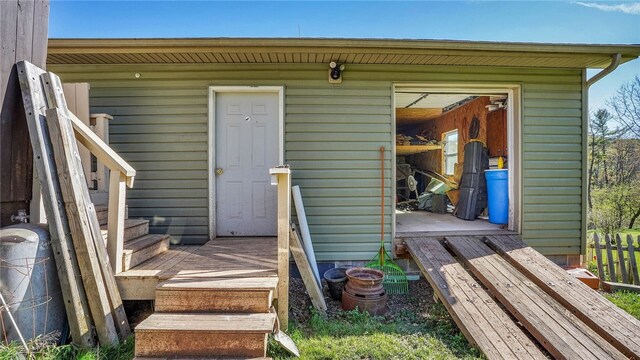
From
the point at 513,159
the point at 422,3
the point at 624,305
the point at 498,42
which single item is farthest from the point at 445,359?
the point at 422,3

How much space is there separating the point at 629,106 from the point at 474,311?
1504 cm

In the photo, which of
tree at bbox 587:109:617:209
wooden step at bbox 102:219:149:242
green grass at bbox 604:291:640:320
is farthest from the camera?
tree at bbox 587:109:617:209

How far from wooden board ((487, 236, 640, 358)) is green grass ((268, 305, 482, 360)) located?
1.01m

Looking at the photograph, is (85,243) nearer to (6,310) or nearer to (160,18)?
(6,310)

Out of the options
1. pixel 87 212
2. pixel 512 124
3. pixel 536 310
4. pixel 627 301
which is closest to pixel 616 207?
pixel 627 301

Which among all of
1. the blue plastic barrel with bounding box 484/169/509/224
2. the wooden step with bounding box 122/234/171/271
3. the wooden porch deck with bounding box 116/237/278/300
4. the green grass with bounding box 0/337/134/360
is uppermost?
the blue plastic barrel with bounding box 484/169/509/224

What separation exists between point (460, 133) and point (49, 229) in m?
6.77

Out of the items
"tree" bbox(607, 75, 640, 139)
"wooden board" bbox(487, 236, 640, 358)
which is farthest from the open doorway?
"tree" bbox(607, 75, 640, 139)

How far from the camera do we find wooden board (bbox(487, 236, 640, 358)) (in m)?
2.19

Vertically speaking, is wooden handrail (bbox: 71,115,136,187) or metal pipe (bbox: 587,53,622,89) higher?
metal pipe (bbox: 587,53,622,89)

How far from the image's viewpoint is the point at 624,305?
125 inches

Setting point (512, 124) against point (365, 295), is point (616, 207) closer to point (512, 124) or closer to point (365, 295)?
point (512, 124)

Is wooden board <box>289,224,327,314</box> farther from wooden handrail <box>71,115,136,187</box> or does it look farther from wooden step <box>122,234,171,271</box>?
wooden handrail <box>71,115,136,187</box>

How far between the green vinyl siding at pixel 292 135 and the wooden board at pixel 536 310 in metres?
1.10
